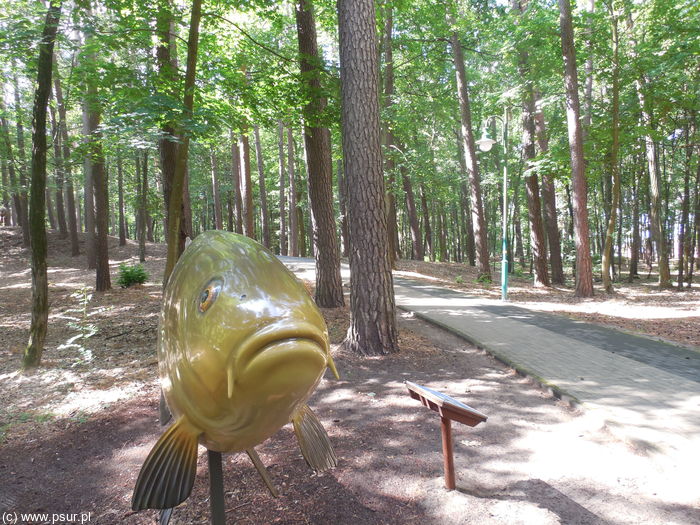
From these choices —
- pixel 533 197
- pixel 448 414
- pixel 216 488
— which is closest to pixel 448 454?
pixel 448 414

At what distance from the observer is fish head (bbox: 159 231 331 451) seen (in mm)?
1328

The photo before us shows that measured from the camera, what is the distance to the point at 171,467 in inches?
64.7

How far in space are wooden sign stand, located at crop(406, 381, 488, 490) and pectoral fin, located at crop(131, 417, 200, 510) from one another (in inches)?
76.6

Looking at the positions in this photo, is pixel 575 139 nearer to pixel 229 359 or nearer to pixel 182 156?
pixel 182 156

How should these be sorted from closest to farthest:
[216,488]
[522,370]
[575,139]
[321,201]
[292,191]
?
[216,488]
[522,370]
[321,201]
[575,139]
[292,191]

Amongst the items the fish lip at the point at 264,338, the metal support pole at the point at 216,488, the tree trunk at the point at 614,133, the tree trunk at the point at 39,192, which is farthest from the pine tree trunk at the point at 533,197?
the fish lip at the point at 264,338

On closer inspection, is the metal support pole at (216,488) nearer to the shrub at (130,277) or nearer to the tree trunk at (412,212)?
the shrub at (130,277)

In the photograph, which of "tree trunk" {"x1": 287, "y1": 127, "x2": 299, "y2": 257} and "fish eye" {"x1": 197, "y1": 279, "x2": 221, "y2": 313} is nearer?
"fish eye" {"x1": 197, "y1": 279, "x2": 221, "y2": 313}

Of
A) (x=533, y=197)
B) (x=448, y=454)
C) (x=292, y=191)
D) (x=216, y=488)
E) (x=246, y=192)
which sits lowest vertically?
(x=448, y=454)

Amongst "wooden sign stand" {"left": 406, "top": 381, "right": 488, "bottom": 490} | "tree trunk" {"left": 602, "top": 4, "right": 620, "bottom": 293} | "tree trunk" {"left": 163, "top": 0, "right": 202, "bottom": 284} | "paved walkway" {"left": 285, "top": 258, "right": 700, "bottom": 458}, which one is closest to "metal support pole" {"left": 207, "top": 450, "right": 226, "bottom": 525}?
"wooden sign stand" {"left": 406, "top": 381, "right": 488, "bottom": 490}

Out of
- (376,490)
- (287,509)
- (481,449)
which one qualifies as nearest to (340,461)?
(376,490)

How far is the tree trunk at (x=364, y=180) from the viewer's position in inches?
247

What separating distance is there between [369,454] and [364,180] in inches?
159

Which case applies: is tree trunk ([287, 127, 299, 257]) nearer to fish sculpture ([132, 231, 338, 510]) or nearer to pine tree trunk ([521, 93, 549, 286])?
pine tree trunk ([521, 93, 549, 286])
